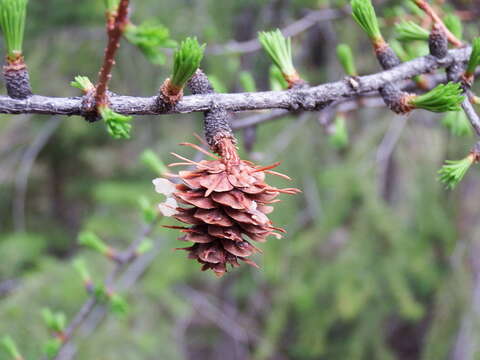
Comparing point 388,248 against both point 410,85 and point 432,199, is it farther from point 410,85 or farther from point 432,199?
point 410,85

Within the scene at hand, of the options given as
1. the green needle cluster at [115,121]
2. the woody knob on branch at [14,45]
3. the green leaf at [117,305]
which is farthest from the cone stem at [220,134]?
the green leaf at [117,305]

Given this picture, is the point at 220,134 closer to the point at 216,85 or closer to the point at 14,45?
A: the point at 14,45

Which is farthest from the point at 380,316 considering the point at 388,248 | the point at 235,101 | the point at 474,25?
the point at 235,101

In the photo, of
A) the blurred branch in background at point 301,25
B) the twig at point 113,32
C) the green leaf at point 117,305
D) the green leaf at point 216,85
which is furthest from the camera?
the blurred branch in background at point 301,25

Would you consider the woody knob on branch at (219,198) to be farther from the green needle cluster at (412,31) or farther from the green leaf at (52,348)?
the green leaf at (52,348)

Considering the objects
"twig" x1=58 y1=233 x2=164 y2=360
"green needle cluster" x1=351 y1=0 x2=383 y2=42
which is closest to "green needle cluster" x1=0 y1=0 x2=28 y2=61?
"green needle cluster" x1=351 y1=0 x2=383 y2=42

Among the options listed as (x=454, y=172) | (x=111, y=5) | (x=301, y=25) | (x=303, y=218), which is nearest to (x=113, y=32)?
(x=111, y=5)
